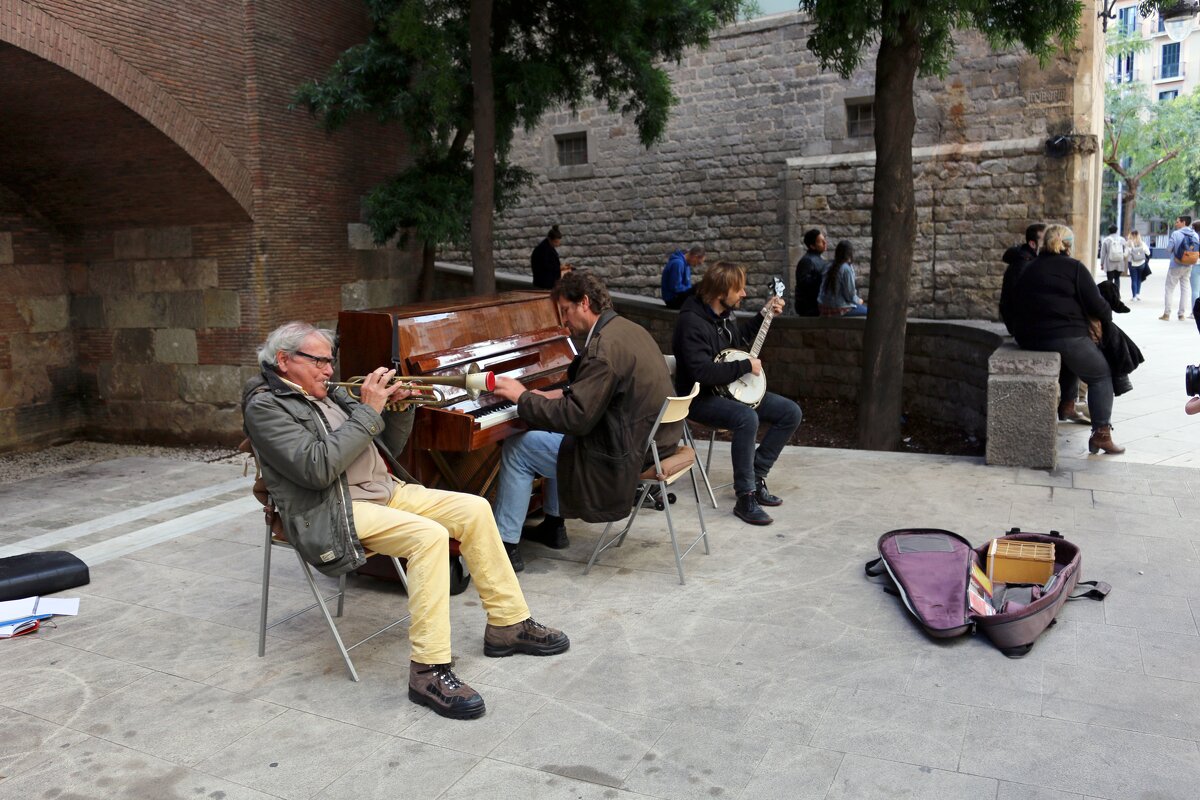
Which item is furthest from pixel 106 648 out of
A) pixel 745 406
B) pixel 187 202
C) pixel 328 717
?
pixel 187 202

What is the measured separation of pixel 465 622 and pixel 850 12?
5.73m

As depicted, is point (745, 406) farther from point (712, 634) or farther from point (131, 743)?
point (131, 743)

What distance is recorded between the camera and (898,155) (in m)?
8.17

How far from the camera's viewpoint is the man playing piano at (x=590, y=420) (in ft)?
14.4

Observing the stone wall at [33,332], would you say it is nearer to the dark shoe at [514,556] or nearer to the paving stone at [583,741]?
the dark shoe at [514,556]

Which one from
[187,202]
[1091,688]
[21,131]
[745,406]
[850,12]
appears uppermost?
[850,12]

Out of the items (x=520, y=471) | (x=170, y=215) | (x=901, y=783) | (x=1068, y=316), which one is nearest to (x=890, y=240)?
(x=1068, y=316)

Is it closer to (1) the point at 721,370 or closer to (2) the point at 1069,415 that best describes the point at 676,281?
(2) the point at 1069,415

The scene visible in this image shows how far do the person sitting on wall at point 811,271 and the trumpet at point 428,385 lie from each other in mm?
8262

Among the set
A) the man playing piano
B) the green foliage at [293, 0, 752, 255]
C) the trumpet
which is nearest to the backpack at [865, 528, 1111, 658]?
the man playing piano

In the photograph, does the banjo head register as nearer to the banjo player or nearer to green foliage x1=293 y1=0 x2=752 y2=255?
the banjo player

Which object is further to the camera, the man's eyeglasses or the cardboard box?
the cardboard box

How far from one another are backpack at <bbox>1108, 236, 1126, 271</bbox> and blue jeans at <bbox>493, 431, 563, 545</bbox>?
14668 mm

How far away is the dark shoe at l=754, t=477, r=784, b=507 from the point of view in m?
5.91
